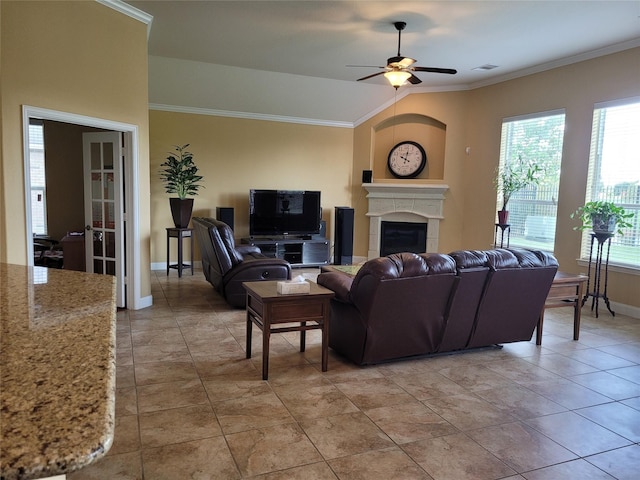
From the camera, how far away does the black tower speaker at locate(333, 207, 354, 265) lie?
336 inches

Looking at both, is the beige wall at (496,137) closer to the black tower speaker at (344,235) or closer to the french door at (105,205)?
the black tower speaker at (344,235)

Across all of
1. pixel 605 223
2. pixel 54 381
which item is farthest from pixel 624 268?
pixel 54 381

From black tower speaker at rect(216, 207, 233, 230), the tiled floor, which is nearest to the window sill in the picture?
the tiled floor

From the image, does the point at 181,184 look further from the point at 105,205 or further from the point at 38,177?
the point at 38,177

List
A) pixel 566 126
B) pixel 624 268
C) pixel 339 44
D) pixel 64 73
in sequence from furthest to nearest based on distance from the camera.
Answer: pixel 566 126 → pixel 339 44 → pixel 624 268 → pixel 64 73

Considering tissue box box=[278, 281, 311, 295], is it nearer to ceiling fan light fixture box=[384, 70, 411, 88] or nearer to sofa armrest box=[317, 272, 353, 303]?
sofa armrest box=[317, 272, 353, 303]

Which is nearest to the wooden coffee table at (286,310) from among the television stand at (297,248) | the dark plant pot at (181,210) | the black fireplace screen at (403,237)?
the dark plant pot at (181,210)

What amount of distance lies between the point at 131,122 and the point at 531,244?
19.2 feet

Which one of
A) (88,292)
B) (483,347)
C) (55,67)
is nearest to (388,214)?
(483,347)

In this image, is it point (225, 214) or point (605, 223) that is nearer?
point (605, 223)

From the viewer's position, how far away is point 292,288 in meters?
3.43

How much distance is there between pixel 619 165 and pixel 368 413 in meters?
4.86

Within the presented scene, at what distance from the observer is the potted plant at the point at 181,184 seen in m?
7.22

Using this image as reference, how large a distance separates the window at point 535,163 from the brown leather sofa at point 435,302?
320 cm
